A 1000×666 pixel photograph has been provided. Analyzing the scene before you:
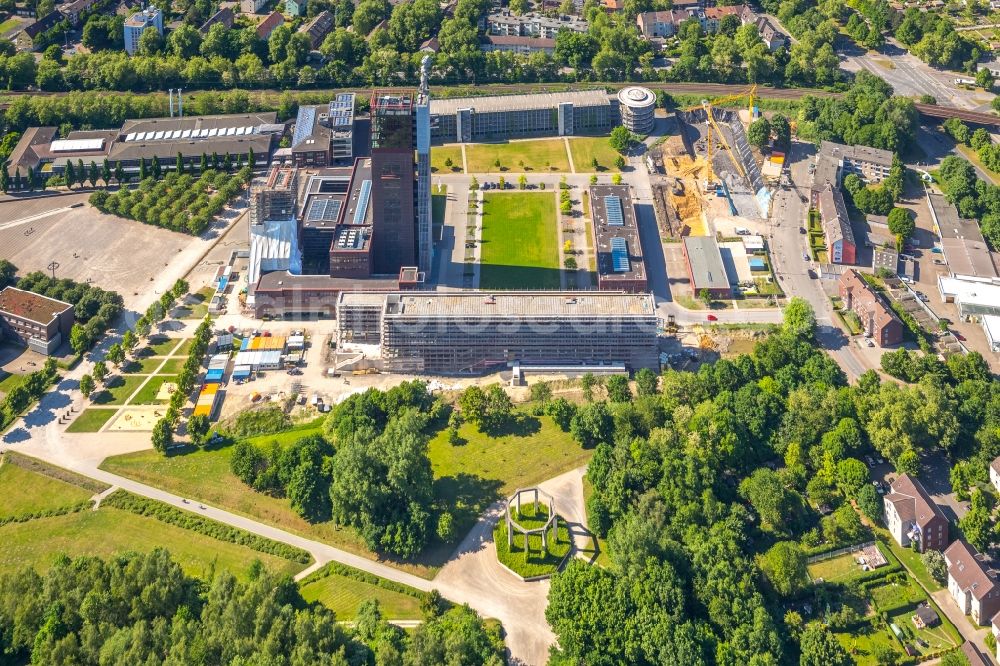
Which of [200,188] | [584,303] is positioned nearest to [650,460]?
[584,303]

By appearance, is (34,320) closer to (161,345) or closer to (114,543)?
(161,345)

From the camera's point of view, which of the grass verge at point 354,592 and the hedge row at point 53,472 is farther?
the hedge row at point 53,472

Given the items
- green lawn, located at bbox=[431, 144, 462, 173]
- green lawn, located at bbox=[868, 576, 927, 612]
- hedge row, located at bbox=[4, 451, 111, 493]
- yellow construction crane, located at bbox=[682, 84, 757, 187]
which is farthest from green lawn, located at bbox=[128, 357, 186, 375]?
yellow construction crane, located at bbox=[682, 84, 757, 187]

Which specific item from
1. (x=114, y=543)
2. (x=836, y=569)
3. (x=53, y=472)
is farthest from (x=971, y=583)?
(x=53, y=472)

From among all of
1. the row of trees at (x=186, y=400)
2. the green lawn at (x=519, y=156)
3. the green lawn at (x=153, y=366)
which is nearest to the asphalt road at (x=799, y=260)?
the green lawn at (x=519, y=156)

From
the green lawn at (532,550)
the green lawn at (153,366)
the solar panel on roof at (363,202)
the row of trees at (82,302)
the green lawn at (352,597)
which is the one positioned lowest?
the green lawn at (352,597)

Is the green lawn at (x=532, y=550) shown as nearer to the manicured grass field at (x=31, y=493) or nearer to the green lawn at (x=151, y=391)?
the manicured grass field at (x=31, y=493)

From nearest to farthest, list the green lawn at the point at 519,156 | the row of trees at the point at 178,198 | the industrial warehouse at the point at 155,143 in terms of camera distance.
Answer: the row of trees at the point at 178,198 → the industrial warehouse at the point at 155,143 → the green lawn at the point at 519,156
